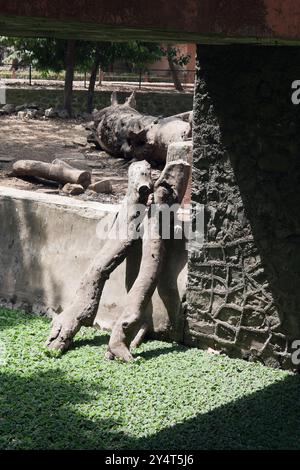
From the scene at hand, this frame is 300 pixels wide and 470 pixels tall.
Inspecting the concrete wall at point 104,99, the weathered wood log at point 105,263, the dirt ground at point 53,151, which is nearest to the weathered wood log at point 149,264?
the weathered wood log at point 105,263

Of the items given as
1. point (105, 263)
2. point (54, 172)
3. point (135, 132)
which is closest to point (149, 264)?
point (105, 263)

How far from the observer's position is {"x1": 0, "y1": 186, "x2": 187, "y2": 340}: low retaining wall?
254 inches

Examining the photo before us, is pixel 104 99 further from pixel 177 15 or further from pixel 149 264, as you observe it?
pixel 177 15

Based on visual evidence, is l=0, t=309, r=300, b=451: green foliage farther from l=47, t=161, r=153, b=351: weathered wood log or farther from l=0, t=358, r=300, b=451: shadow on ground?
l=47, t=161, r=153, b=351: weathered wood log

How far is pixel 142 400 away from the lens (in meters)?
5.32

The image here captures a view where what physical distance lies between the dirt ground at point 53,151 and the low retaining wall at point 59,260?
9.81ft

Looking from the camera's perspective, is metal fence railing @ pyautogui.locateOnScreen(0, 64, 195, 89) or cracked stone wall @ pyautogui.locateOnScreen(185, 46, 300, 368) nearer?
cracked stone wall @ pyautogui.locateOnScreen(185, 46, 300, 368)

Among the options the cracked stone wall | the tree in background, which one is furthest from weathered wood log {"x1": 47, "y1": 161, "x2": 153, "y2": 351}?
the tree in background

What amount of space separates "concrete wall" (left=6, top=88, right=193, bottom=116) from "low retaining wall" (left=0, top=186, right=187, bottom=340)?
14.9m

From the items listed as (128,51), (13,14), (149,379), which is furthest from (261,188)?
(128,51)

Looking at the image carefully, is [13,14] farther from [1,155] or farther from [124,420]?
[1,155]

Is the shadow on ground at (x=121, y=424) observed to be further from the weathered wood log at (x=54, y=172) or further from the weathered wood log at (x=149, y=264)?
the weathered wood log at (x=54, y=172)

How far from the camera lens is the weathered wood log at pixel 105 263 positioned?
6.30 meters

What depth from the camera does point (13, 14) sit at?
2457 mm
